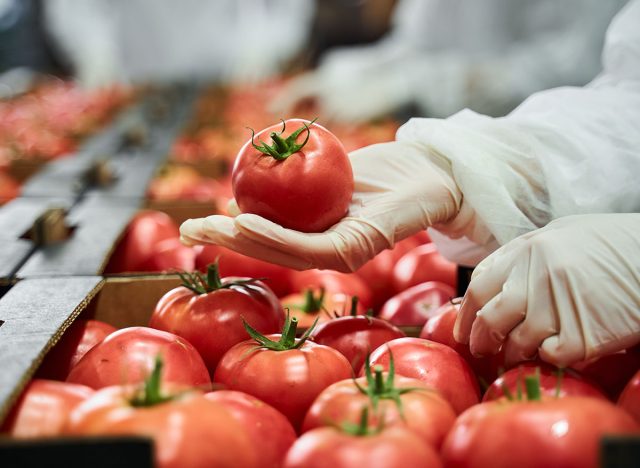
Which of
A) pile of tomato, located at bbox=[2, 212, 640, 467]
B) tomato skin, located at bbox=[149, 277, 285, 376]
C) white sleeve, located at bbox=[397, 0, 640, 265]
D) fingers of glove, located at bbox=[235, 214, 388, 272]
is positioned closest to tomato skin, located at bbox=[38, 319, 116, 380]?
pile of tomato, located at bbox=[2, 212, 640, 467]

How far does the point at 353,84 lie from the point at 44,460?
4977 mm

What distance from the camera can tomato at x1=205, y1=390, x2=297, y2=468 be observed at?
114cm

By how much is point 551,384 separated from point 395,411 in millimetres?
293

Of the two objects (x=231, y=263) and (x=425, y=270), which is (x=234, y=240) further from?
(x=425, y=270)

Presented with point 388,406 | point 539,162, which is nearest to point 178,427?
point 388,406

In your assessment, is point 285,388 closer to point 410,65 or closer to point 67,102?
point 410,65

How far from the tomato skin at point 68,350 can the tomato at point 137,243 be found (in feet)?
2.68

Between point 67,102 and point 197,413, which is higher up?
point 197,413

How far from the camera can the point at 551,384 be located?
126 cm

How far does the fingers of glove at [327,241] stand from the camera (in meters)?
1.56

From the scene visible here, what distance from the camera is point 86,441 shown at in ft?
3.05

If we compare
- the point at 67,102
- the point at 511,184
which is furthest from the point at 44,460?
→ the point at 67,102

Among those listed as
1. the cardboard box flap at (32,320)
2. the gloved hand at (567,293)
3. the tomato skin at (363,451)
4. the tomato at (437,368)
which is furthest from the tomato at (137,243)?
the tomato skin at (363,451)

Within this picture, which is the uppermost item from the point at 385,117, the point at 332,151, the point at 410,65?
the point at 332,151
